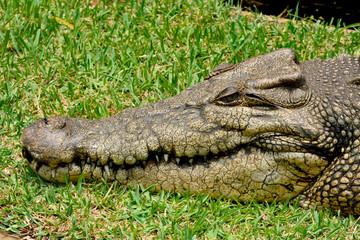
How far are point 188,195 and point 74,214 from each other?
83cm

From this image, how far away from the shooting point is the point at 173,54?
5.40m

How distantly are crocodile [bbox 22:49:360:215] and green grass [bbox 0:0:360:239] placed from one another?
136mm

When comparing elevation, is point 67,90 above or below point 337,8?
below

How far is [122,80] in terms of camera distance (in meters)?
5.04

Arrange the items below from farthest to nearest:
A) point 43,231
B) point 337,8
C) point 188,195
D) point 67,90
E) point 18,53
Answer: point 337,8 → point 18,53 → point 67,90 → point 188,195 → point 43,231

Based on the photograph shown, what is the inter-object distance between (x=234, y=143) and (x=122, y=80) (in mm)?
1836

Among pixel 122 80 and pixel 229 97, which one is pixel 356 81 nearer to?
pixel 229 97

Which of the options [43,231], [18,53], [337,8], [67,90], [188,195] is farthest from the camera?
[337,8]

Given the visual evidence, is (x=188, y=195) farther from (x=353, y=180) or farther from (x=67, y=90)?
(x=67, y=90)

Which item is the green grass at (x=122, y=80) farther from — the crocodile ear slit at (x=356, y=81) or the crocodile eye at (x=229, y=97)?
the crocodile ear slit at (x=356, y=81)

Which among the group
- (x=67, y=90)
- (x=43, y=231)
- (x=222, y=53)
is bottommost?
(x=43, y=231)

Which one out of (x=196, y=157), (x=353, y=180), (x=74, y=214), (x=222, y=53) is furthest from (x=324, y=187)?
(x=222, y=53)

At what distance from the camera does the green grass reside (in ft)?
11.6

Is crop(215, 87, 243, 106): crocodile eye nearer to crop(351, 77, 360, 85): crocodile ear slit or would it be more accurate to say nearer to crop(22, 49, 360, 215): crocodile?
crop(22, 49, 360, 215): crocodile
